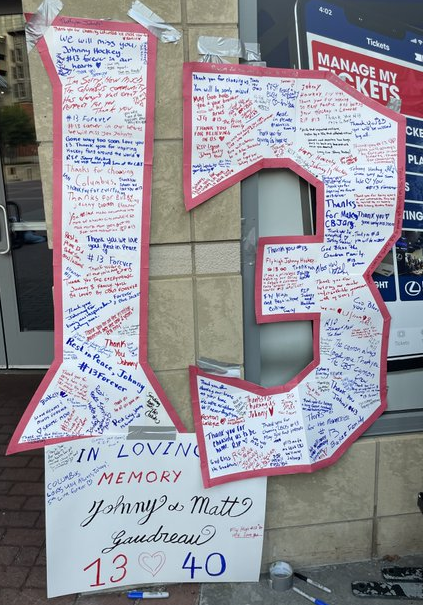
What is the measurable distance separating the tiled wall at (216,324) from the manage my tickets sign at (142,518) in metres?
0.17

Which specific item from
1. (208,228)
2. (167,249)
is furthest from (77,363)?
(208,228)

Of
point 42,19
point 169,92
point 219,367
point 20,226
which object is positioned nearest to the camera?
point 42,19

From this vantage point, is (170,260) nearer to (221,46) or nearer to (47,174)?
(47,174)

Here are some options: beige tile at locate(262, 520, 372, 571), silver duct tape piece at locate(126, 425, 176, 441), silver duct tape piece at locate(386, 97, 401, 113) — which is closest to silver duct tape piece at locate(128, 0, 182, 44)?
silver duct tape piece at locate(386, 97, 401, 113)

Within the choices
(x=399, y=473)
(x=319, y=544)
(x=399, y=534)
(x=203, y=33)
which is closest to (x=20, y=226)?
(x=203, y=33)

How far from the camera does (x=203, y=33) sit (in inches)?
84.7

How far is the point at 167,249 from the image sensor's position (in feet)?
7.58

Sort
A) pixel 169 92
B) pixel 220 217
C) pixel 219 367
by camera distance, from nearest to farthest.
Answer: pixel 169 92
pixel 220 217
pixel 219 367

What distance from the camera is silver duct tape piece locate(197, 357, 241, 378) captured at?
2.40 m

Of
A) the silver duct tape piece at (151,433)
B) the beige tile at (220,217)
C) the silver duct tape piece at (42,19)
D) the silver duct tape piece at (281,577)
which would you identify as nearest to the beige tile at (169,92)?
the beige tile at (220,217)

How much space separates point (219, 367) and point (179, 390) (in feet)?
0.68

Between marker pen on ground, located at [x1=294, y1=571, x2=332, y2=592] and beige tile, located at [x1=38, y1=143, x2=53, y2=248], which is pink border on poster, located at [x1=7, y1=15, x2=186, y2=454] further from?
marker pen on ground, located at [x1=294, y1=571, x2=332, y2=592]

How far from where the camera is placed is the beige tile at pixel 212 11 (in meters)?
2.13

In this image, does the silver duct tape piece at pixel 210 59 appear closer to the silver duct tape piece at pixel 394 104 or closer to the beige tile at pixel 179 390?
the silver duct tape piece at pixel 394 104
